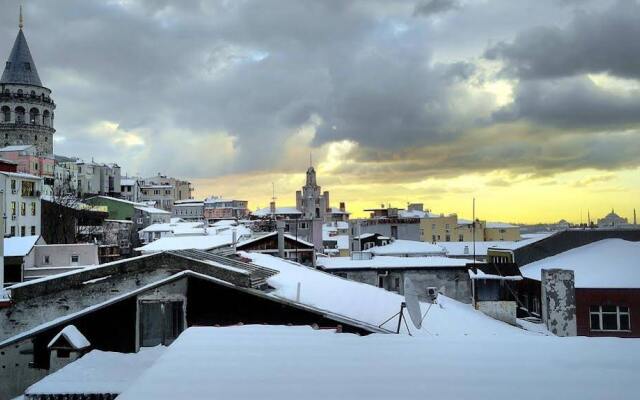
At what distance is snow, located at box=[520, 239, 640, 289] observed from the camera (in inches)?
1045

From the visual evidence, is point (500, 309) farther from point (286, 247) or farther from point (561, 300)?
point (286, 247)

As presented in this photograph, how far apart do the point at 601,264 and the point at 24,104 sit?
127781 millimetres

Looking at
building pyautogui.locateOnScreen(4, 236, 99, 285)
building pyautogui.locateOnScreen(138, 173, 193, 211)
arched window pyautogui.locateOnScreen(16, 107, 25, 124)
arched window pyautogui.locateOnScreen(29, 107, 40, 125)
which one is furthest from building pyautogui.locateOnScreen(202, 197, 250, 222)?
building pyautogui.locateOnScreen(4, 236, 99, 285)

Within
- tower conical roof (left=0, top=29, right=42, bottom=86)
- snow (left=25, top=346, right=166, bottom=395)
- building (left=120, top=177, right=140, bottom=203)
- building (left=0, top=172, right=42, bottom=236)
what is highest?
tower conical roof (left=0, top=29, right=42, bottom=86)

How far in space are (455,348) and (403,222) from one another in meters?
87.3

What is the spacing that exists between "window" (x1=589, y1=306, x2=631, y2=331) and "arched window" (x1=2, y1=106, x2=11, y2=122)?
129 metres

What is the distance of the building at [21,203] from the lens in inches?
2354

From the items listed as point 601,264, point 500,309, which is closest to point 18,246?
point 500,309

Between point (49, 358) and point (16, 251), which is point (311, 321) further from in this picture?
point (16, 251)

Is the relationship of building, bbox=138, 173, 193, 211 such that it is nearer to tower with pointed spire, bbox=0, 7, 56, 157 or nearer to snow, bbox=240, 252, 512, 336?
tower with pointed spire, bbox=0, 7, 56, 157

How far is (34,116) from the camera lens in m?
124

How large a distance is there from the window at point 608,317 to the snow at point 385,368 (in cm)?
2154

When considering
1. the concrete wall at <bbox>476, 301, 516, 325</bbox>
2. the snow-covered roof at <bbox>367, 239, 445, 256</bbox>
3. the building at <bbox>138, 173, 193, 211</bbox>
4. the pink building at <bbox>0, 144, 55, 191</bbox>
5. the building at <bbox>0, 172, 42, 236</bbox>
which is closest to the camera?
the concrete wall at <bbox>476, 301, 516, 325</bbox>

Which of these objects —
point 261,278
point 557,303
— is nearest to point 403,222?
point 557,303
